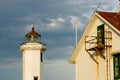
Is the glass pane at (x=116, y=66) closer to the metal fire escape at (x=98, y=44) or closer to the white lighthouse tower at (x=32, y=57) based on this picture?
the metal fire escape at (x=98, y=44)

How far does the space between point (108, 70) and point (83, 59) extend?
589 cm

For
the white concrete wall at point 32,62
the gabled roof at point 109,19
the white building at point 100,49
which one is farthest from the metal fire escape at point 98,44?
the white concrete wall at point 32,62

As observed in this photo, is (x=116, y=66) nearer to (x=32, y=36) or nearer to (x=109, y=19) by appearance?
(x=109, y=19)

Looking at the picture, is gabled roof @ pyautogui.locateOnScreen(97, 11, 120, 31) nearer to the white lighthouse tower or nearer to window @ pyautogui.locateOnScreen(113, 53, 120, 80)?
window @ pyautogui.locateOnScreen(113, 53, 120, 80)

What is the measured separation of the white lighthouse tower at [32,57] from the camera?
2111 inches

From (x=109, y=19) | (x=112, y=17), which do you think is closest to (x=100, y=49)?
(x=109, y=19)

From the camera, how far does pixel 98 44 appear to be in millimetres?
35188

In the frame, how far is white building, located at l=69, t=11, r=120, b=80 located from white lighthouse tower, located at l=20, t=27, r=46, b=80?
13.8 m

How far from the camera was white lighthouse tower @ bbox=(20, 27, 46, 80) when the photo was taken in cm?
5362

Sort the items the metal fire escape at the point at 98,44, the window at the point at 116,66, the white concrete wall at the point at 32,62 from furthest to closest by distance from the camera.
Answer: the white concrete wall at the point at 32,62 → the metal fire escape at the point at 98,44 → the window at the point at 116,66

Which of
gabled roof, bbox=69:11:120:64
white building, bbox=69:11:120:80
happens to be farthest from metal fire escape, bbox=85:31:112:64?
gabled roof, bbox=69:11:120:64

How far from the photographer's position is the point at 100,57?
3588 centimetres

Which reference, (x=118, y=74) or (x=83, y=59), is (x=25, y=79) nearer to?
(x=83, y=59)

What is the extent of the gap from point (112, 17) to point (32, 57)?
64.1 feet
